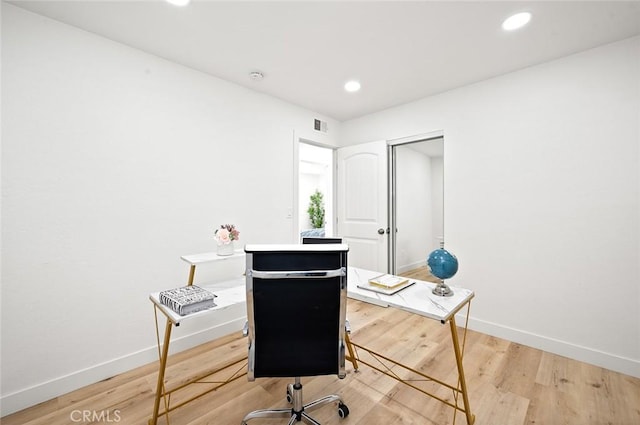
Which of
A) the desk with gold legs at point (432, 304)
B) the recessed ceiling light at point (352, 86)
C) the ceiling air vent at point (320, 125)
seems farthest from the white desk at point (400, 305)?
the ceiling air vent at point (320, 125)

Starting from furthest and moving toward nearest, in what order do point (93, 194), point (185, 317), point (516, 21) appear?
1. point (93, 194)
2. point (516, 21)
3. point (185, 317)

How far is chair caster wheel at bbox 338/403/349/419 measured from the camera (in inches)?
64.6

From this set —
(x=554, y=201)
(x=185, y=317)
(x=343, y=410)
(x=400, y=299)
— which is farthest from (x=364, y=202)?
(x=185, y=317)

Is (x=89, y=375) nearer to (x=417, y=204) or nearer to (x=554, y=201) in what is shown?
(x=554, y=201)

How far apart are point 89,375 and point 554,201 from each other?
4.14m

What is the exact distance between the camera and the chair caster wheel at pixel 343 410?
5.38 feet

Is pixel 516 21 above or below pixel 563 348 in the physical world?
above

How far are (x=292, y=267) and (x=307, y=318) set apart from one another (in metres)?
0.28

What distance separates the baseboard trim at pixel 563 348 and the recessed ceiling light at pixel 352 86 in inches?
113

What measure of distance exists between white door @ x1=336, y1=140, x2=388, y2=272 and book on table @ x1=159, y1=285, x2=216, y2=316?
2.54 m

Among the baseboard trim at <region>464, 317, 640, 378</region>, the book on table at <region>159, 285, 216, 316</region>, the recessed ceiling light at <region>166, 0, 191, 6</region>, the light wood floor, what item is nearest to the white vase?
the book on table at <region>159, 285, 216, 316</region>

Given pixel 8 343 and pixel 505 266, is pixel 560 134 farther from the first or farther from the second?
pixel 8 343

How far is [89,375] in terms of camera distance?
6.62ft

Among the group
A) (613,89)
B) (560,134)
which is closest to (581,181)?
(560,134)
